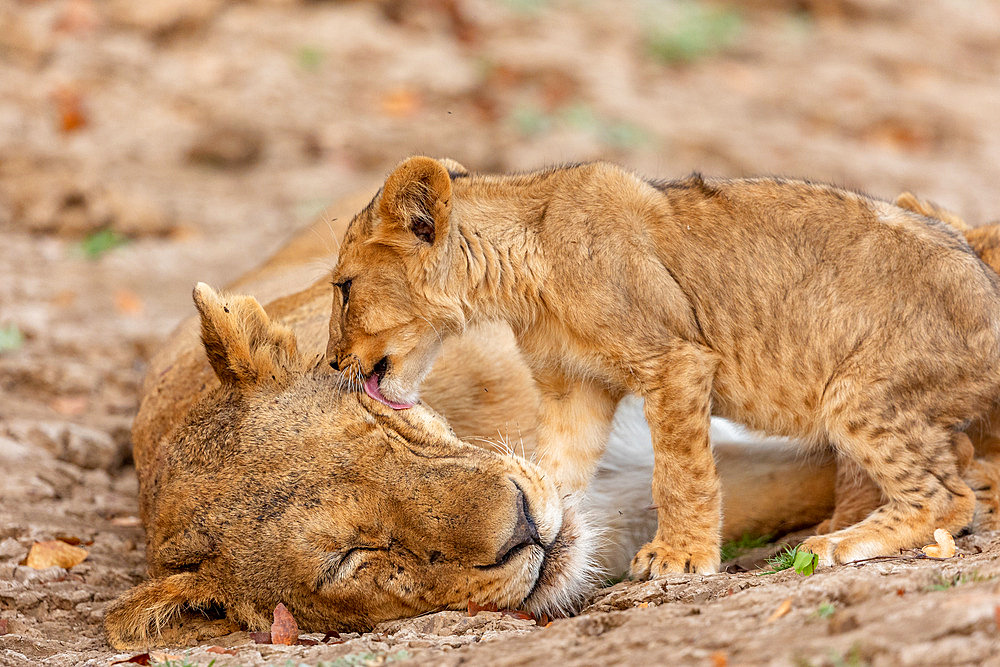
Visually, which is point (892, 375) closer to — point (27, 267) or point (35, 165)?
point (27, 267)

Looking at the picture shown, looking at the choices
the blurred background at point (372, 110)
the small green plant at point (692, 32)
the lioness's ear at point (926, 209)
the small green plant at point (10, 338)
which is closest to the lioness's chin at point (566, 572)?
the lioness's ear at point (926, 209)

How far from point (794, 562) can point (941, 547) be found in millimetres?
507

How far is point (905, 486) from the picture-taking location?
372 cm

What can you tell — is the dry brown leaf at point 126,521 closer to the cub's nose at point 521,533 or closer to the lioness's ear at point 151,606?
the lioness's ear at point 151,606

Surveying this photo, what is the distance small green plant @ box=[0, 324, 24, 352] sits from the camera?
251 inches

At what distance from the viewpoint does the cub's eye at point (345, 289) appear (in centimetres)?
404

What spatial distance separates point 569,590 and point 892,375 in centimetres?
132

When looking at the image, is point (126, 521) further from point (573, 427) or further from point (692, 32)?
point (692, 32)

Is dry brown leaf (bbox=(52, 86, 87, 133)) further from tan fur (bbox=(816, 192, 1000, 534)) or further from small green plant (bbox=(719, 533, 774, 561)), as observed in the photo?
tan fur (bbox=(816, 192, 1000, 534))

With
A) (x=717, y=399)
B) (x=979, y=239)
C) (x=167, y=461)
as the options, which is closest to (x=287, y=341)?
(x=167, y=461)

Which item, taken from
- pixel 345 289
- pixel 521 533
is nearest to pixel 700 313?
pixel 521 533

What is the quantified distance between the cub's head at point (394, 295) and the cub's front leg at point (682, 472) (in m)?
0.84

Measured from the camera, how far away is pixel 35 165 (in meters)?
8.29

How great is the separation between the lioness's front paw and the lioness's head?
0.20 metres
